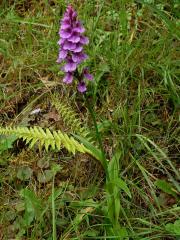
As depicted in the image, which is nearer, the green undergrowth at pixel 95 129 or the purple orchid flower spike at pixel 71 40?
the purple orchid flower spike at pixel 71 40

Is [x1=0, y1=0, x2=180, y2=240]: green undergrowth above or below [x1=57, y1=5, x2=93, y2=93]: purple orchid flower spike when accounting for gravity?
below

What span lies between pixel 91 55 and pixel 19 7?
0.92 meters

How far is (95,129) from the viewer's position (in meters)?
2.16

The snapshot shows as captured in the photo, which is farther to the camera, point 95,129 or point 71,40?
point 95,129

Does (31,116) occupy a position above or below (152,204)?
above

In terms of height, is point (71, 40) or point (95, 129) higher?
point (71, 40)

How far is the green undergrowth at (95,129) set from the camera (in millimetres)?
1996

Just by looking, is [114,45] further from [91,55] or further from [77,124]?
[77,124]

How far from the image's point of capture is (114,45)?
105 inches

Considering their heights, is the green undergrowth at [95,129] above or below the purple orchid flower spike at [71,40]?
Result: below

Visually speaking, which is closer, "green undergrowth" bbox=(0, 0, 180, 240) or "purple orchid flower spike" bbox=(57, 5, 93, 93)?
"purple orchid flower spike" bbox=(57, 5, 93, 93)

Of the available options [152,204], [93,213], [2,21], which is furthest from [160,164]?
[2,21]

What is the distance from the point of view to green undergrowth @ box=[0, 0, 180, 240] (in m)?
2.00

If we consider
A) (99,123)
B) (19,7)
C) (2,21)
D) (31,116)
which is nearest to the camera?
(99,123)
